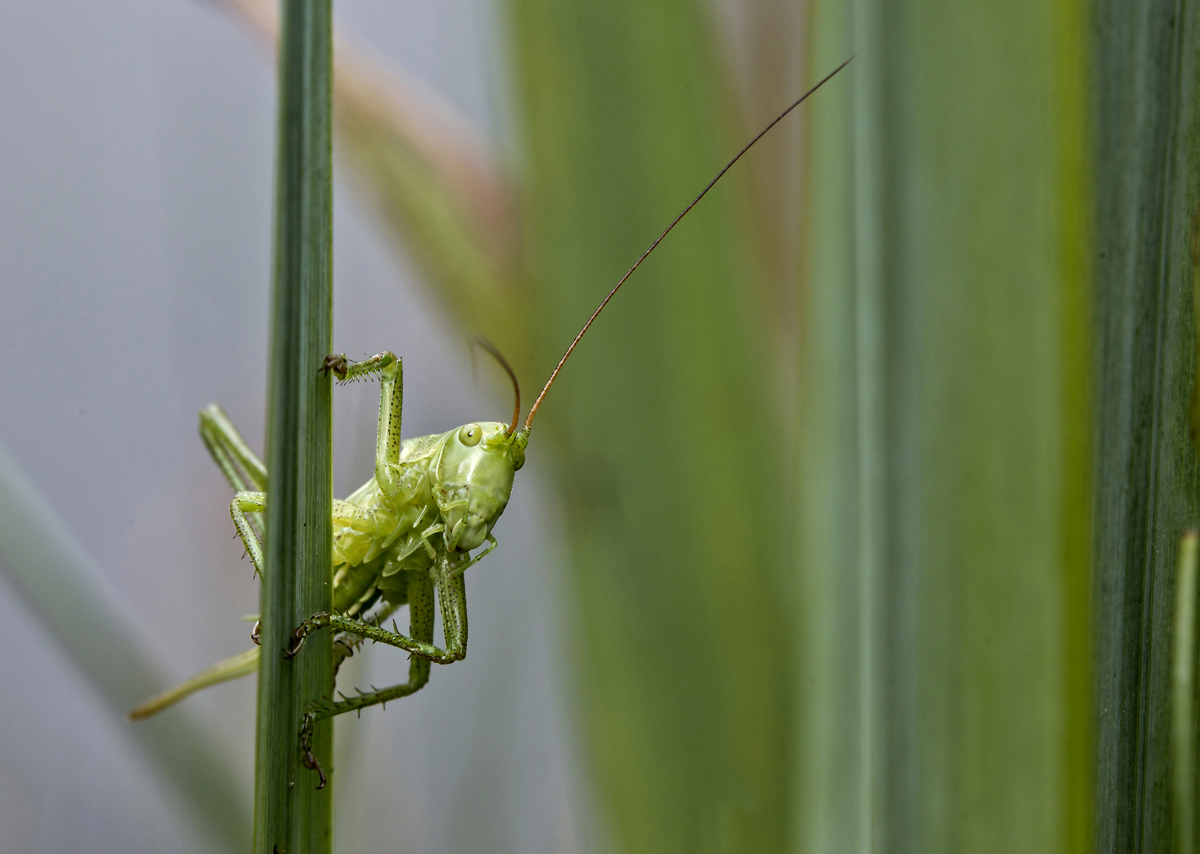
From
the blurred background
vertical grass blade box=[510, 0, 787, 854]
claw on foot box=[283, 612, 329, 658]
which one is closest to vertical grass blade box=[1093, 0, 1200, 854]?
the blurred background

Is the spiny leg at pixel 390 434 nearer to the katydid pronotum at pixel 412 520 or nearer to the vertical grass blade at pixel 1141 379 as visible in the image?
the katydid pronotum at pixel 412 520

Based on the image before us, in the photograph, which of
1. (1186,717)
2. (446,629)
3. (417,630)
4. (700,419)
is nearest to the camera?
(1186,717)

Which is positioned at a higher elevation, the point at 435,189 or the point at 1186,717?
the point at 435,189

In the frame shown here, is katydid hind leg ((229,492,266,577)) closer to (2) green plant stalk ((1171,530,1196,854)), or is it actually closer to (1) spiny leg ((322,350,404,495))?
(1) spiny leg ((322,350,404,495))

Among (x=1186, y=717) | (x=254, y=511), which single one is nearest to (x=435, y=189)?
(x=254, y=511)

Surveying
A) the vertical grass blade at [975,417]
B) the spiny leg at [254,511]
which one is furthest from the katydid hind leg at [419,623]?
the vertical grass blade at [975,417]

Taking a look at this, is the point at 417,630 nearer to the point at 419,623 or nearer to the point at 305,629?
the point at 419,623

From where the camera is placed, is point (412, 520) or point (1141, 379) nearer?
point (1141, 379)
